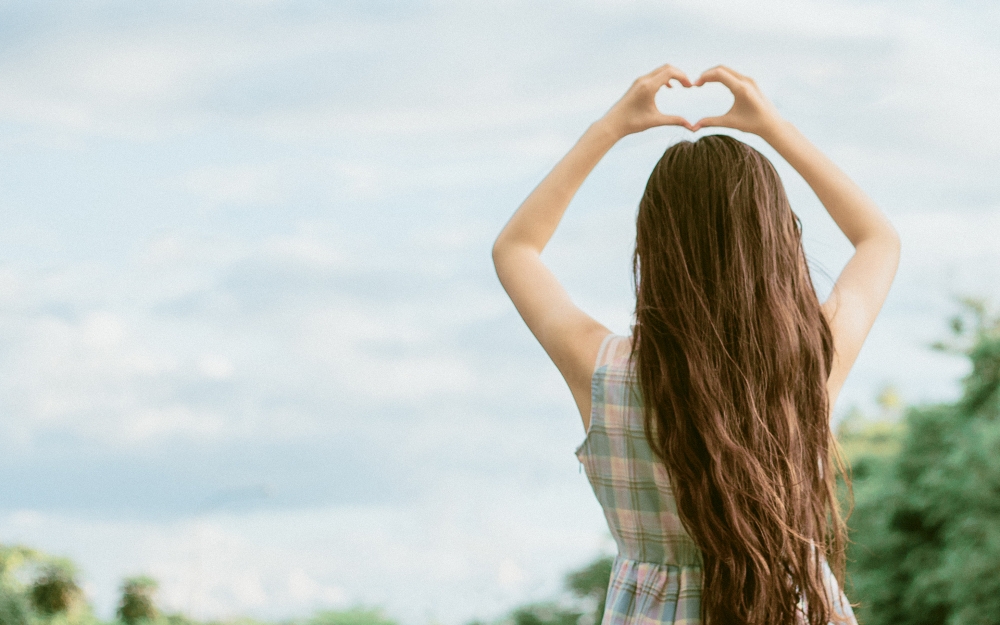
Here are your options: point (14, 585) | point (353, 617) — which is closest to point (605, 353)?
point (14, 585)

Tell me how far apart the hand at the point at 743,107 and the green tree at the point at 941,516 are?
9.38m

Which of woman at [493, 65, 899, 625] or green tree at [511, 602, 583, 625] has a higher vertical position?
woman at [493, 65, 899, 625]

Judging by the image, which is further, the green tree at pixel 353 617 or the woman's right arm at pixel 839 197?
the green tree at pixel 353 617

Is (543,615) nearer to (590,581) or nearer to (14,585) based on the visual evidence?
(590,581)

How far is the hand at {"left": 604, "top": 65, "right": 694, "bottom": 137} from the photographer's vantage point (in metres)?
1.70

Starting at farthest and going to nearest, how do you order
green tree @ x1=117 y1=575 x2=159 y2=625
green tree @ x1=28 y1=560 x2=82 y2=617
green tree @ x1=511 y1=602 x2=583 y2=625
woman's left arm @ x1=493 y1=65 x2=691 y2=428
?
green tree @ x1=511 y1=602 x2=583 y2=625 → green tree @ x1=117 y1=575 x2=159 y2=625 → green tree @ x1=28 y1=560 x2=82 y2=617 → woman's left arm @ x1=493 y1=65 x2=691 y2=428

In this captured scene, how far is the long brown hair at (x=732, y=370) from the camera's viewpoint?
1.46 m

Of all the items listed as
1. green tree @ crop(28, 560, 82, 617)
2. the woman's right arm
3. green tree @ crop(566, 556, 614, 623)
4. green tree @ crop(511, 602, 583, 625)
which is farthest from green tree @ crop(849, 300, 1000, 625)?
the woman's right arm

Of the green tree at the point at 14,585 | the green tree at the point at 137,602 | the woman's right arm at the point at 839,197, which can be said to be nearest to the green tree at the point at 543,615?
the green tree at the point at 137,602

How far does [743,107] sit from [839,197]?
25 cm

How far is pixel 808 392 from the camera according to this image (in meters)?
1.54

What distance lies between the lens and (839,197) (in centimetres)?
179

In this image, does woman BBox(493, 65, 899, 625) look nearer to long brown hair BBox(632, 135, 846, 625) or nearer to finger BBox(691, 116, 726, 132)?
long brown hair BBox(632, 135, 846, 625)

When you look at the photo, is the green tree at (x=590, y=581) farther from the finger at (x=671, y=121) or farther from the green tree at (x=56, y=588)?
the finger at (x=671, y=121)
